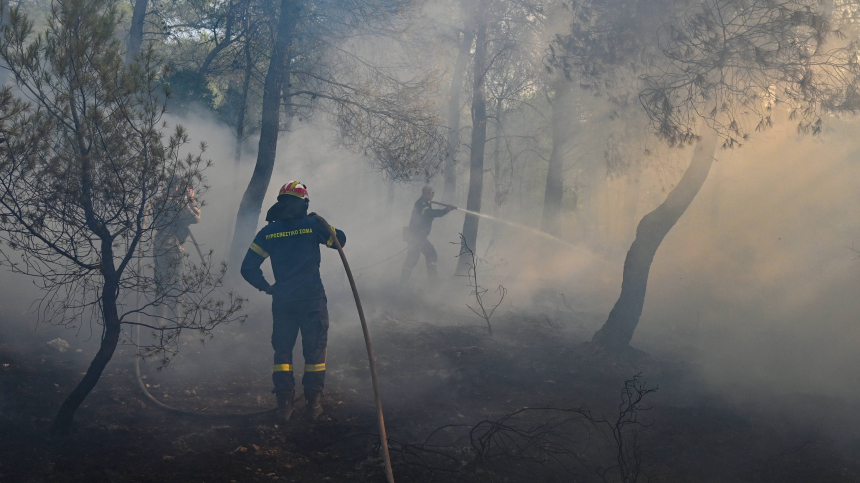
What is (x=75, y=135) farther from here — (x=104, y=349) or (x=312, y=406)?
(x=312, y=406)

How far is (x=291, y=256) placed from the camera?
5020 mm

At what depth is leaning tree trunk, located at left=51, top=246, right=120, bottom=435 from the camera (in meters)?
3.85

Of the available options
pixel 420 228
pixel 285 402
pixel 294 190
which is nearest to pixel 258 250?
pixel 294 190

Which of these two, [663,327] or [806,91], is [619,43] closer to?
[806,91]

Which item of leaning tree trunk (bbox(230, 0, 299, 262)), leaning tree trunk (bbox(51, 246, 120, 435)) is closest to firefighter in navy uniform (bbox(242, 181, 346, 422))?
leaning tree trunk (bbox(51, 246, 120, 435))

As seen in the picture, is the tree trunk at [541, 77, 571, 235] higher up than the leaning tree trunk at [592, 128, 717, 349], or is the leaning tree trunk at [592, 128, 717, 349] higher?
the tree trunk at [541, 77, 571, 235]

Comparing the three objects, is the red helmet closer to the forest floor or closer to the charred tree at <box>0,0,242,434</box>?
the charred tree at <box>0,0,242,434</box>

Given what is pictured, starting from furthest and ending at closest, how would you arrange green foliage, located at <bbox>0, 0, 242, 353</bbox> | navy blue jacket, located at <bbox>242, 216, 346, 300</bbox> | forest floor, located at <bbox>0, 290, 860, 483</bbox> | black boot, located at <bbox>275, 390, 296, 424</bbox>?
navy blue jacket, located at <bbox>242, 216, 346, 300</bbox>, black boot, located at <bbox>275, 390, 296, 424</bbox>, forest floor, located at <bbox>0, 290, 860, 483</bbox>, green foliage, located at <bbox>0, 0, 242, 353</bbox>

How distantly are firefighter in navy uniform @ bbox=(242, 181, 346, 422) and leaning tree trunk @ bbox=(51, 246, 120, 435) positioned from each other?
123 centimetres

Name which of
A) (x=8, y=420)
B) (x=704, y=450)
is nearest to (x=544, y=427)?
(x=704, y=450)

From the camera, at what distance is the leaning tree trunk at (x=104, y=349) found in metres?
3.85

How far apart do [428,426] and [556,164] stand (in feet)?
37.6

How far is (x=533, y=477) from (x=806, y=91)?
4.70 meters

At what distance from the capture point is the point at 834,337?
829cm
